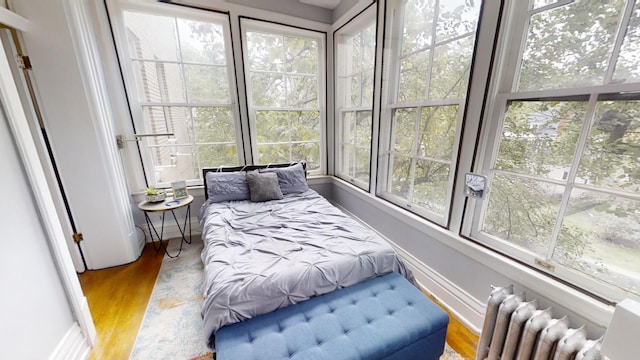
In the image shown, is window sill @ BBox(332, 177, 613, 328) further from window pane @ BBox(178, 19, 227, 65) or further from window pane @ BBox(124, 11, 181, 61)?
window pane @ BBox(124, 11, 181, 61)

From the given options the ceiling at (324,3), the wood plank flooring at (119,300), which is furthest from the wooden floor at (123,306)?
the ceiling at (324,3)

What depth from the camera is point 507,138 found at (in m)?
1.36

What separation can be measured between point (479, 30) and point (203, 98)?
2584mm

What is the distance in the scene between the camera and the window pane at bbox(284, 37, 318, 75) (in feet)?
9.62

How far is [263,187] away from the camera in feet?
8.30

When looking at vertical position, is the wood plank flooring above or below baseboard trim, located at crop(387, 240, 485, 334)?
below

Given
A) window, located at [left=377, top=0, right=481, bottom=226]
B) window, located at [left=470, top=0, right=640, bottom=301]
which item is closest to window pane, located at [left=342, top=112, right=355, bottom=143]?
window, located at [left=377, top=0, right=481, bottom=226]

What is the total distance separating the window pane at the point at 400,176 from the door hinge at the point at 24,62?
2.97 m

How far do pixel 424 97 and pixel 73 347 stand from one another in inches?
109

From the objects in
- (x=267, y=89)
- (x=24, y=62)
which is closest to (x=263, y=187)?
(x=267, y=89)

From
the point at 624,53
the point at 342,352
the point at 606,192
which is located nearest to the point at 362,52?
the point at 624,53

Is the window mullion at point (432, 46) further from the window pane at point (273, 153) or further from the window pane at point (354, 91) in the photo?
the window pane at point (273, 153)

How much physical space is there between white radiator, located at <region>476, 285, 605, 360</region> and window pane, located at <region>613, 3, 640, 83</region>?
41.4 inches

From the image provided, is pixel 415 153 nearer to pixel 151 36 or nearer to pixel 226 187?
pixel 226 187
